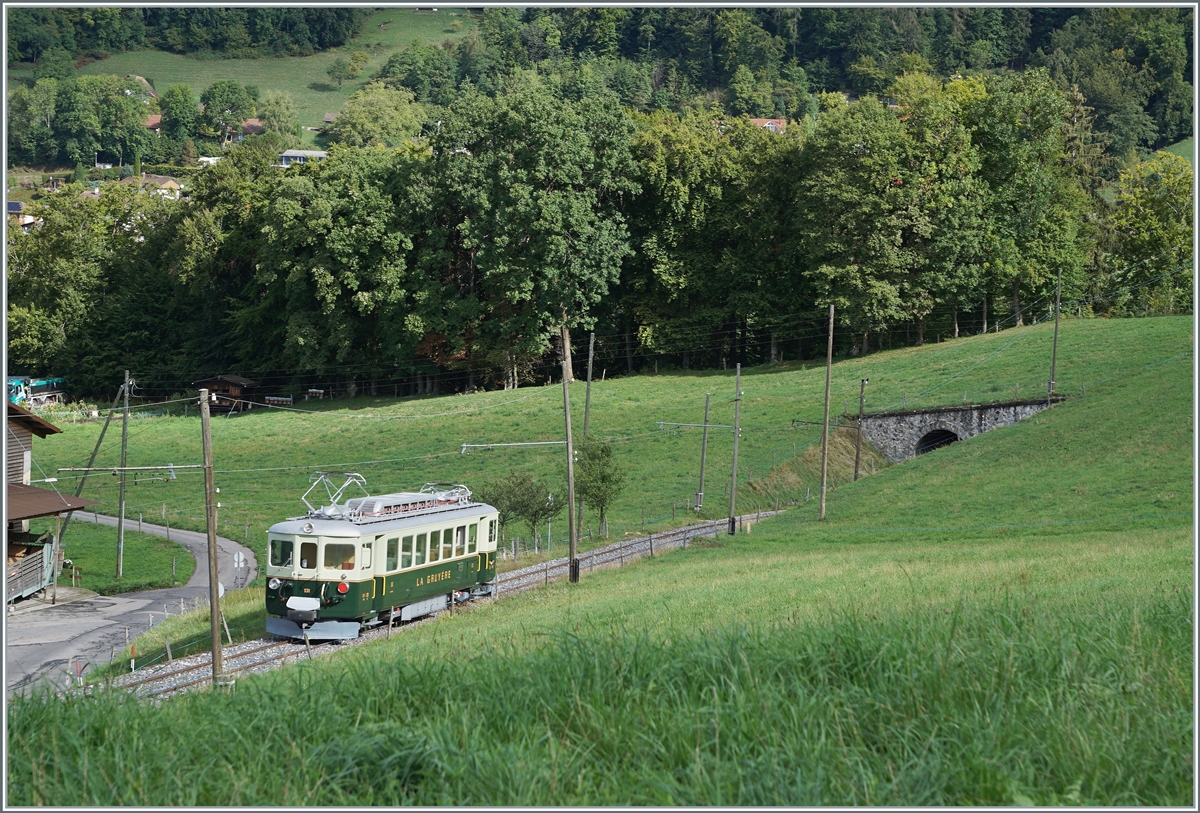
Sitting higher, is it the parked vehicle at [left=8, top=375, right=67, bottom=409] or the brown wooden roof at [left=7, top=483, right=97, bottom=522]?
the brown wooden roof at [left=7, top=483, right=97, bottom=522]

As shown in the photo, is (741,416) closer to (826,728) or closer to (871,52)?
(826,728)

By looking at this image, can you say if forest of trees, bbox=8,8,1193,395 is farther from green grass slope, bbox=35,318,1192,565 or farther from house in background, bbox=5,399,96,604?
house in background, bbox=5,399,96,604

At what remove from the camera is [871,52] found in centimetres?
17250

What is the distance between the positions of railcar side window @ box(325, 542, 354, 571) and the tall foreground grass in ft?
49.0

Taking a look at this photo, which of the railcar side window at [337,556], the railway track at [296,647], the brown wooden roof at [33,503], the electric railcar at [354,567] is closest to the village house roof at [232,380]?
the brown wooden roof at [33,503]

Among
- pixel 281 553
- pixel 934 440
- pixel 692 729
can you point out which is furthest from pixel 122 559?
pixel 692 729

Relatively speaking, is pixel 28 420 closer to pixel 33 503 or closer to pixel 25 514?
pixel 33 503

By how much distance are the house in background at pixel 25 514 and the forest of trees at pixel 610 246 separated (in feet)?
106

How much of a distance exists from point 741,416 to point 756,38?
13503 centimetres

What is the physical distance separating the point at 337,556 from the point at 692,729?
58.6ft

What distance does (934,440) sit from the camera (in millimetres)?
55281

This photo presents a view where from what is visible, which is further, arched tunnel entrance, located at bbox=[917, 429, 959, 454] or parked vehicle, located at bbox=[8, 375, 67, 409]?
parked vehicle, located at bbox=[8, 375, 67, 409]

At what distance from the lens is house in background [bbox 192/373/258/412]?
80500 mm

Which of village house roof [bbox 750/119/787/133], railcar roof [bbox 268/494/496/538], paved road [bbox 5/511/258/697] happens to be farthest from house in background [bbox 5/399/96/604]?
village house roof [bbox 750/119/787/133]
